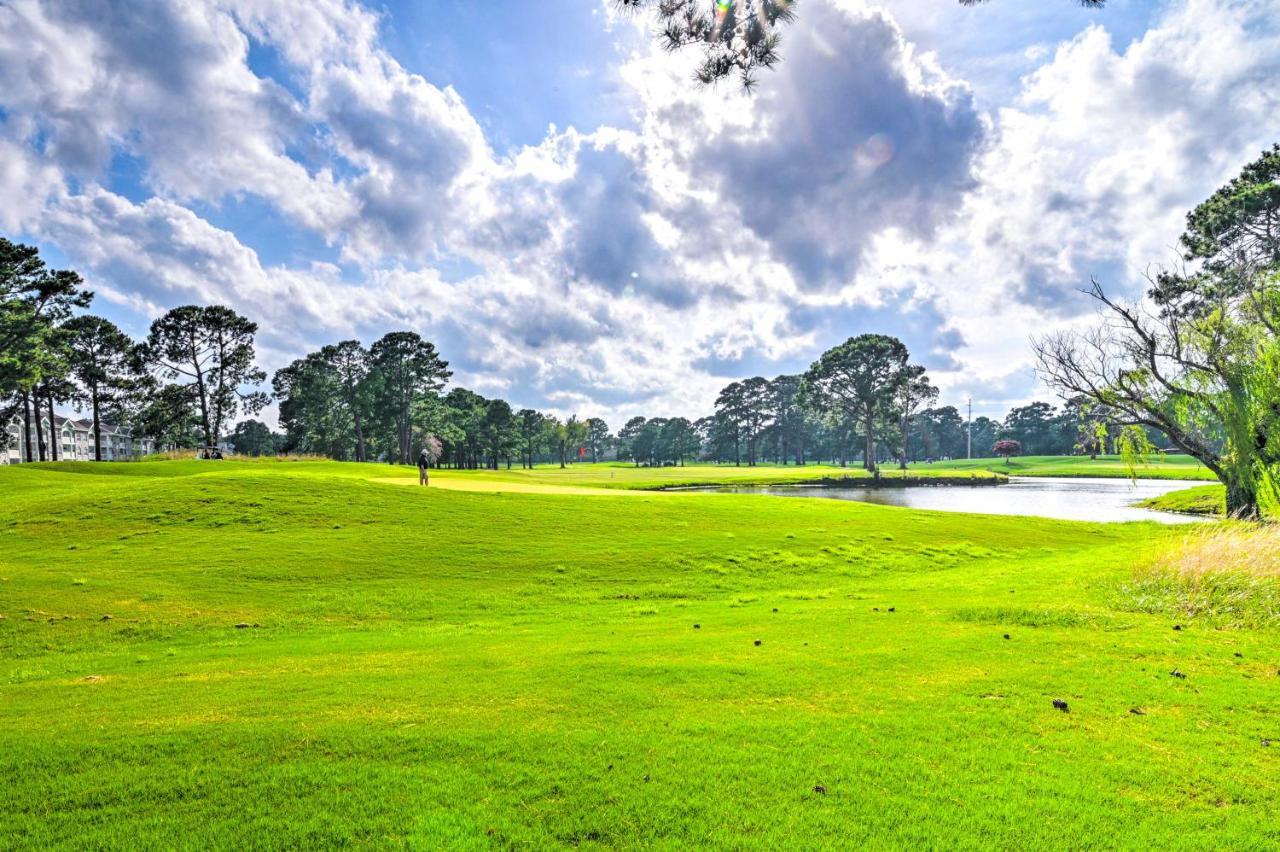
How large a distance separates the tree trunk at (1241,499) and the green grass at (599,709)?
12.7 metres

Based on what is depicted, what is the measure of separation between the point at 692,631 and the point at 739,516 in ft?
45.8

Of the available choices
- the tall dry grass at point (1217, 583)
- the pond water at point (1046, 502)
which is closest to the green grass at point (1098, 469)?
the pond water at point (1046, 502)

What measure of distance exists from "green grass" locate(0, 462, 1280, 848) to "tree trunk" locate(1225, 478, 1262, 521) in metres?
12.7

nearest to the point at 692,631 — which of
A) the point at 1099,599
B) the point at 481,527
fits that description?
the point at 1099,599

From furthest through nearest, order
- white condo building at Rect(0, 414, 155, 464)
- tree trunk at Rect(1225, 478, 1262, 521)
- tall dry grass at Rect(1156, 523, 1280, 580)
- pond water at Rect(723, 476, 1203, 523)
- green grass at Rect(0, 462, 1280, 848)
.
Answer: white condo building at Rect(0, 414, 155, 464) < pond water at Rect(723, 476, 1203, 523) < tree trunk at Rect(1225, 478, 1262, 521) < tall dry grass at Rect(1156, 523, 1280, 580) < green grass at Rect(0, 462, 1280, 848)

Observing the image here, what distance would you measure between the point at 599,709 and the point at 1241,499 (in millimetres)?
31159

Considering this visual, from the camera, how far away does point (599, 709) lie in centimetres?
613

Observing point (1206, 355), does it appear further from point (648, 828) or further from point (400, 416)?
point (400, 416)

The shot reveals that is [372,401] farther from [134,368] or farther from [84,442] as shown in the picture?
[84,442]

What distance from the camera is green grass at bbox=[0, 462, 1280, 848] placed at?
4.18 m

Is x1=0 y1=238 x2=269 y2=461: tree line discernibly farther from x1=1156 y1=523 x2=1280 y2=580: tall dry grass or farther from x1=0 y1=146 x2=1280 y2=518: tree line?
x1=1156 y1=523 x2=1280 y2=580: tall dry grass

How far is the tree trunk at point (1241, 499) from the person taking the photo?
22.5 m

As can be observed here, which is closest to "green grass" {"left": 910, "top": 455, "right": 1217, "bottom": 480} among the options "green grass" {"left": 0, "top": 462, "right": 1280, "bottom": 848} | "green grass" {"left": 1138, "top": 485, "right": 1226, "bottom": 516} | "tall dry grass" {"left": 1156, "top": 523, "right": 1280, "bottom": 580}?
"green grass" {"left": 1138, "top": 485, "right": 1226, "bottom": 516}

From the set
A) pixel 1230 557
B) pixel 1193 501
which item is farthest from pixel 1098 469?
pixel 1230 557
